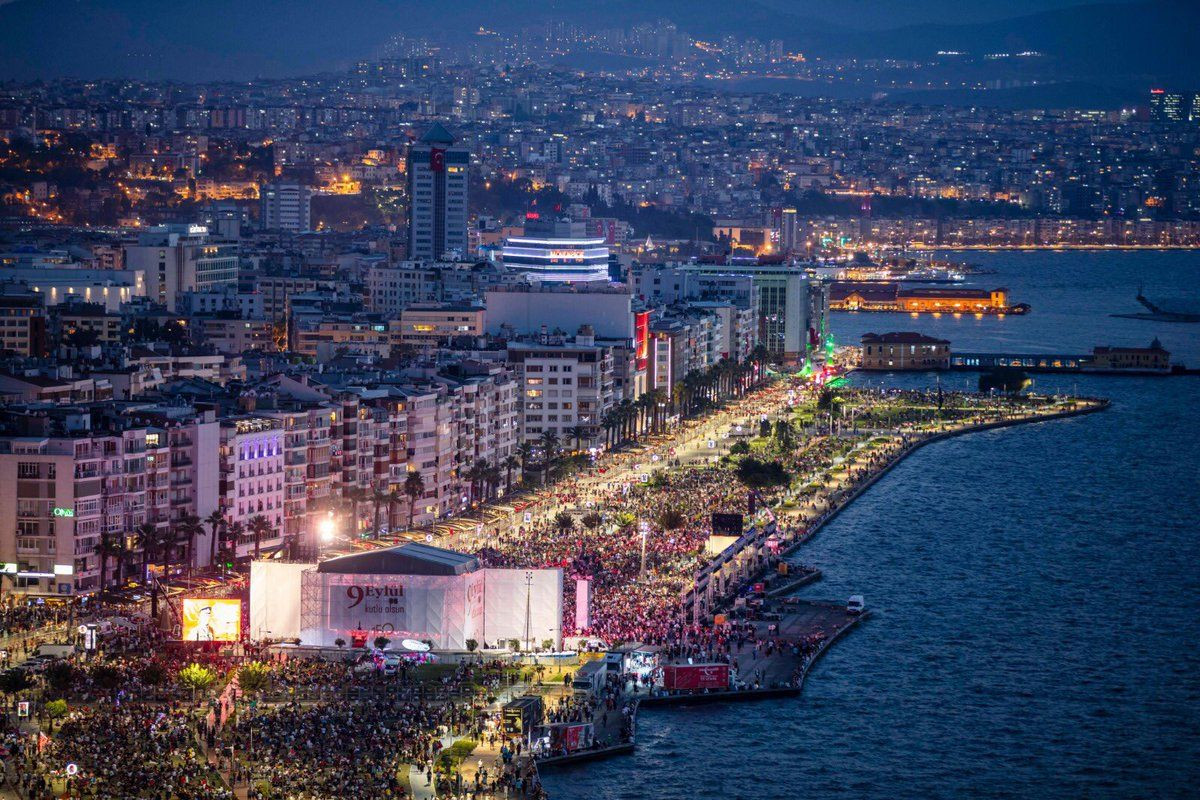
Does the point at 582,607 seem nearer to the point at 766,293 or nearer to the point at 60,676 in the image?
the point at 60,676

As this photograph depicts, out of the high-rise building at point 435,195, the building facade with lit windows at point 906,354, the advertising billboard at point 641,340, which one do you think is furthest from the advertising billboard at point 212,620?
the high-rise building at point 435,195

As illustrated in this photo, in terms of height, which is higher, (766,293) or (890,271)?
(766,293)

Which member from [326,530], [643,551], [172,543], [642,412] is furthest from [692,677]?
[642,412]

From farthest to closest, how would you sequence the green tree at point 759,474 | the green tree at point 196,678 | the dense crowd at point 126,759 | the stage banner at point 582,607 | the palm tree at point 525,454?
the palm tree at point 525,454 → the green tree at point 759,474 → the stage banner at point 582,607 → the green tree at point 196,678 → the dense crowd at point 126,759

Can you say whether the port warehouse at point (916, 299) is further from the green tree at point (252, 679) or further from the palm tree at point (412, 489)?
the green tree at point (252, 679)

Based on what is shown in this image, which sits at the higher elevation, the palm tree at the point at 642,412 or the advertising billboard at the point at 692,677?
the palm tree at the point at 642,412

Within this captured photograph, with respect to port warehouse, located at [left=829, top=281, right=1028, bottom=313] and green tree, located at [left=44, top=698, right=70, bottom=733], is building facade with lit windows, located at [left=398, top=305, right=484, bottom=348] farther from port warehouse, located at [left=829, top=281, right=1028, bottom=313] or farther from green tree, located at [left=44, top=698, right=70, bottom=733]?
port warehouse, located at [left=829, top=281, right=1028, bottom=313]

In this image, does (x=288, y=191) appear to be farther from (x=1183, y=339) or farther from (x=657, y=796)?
(x=657, y=796)
